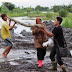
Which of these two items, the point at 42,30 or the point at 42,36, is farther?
the point at 42,36

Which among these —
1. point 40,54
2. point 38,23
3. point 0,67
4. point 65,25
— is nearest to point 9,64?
point 0,67

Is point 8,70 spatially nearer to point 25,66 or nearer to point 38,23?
point 25,66

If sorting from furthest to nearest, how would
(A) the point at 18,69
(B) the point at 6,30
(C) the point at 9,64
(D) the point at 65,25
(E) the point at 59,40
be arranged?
(D) the point at 65,25 → (B) the point at 6,30 → (C) the point at 9,64 → (A) the point at 18,69 → (E) the point at 59,40

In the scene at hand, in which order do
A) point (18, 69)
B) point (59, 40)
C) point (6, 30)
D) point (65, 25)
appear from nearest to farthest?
point (59, 40) < point (18, 69) < point (6, 30) < point (65, 25)

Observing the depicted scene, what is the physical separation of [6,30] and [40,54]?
6.85ft

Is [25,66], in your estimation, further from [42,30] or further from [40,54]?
[42,30]

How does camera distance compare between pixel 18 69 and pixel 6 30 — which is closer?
pixel 18 69

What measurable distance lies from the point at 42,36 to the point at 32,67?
3.39ft

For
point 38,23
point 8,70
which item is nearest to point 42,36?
point 38,23

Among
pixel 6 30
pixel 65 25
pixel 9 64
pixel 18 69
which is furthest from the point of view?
pixel 65 25

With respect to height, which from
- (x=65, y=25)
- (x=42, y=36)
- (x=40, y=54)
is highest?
(x=42, y=36)

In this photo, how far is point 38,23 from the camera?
7145 mm

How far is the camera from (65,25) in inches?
1054

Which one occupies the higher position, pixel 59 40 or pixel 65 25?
pixel 59 40
